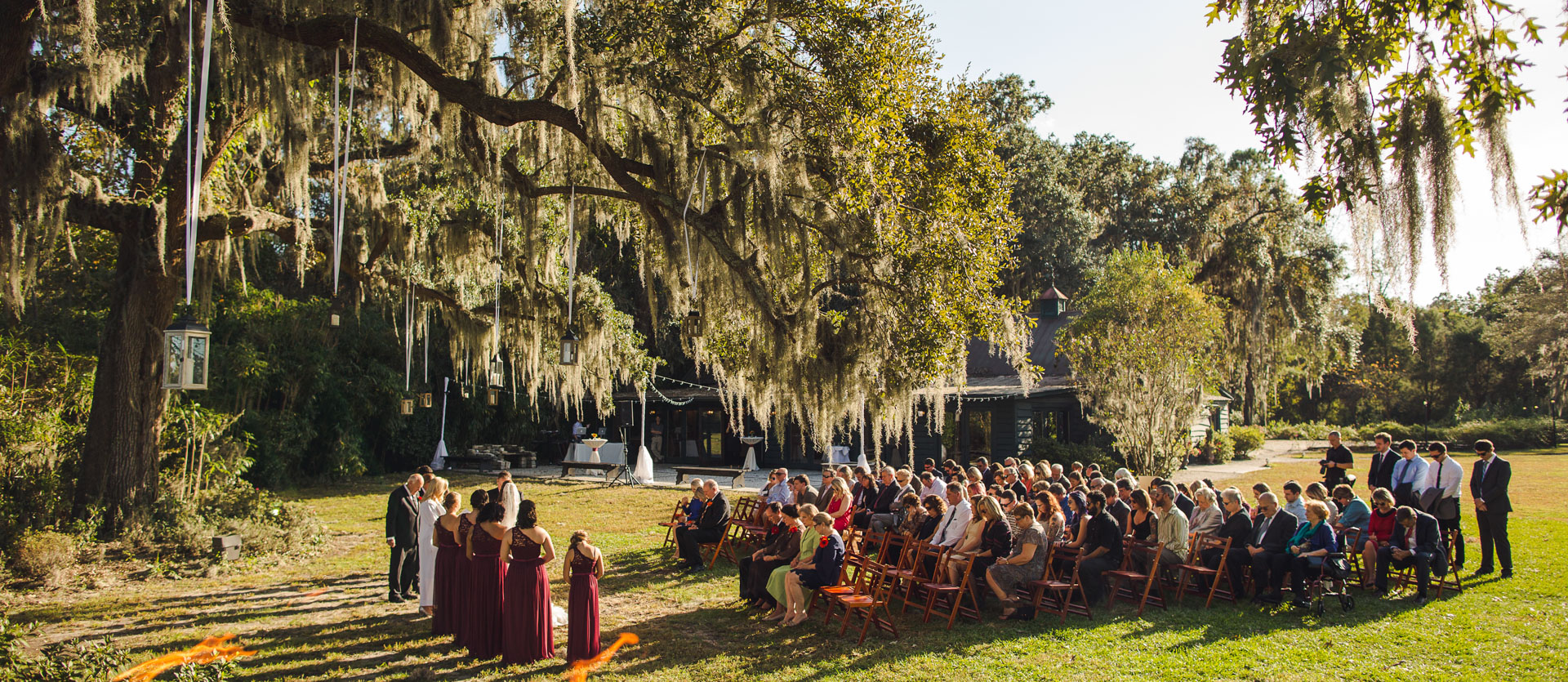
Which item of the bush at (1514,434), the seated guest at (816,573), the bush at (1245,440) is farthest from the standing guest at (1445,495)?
the bush at (1514,434)

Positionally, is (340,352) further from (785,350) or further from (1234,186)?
(1234,186)

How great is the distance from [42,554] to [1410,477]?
13.9m

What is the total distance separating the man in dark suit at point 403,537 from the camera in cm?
811

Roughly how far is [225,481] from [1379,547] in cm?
1377

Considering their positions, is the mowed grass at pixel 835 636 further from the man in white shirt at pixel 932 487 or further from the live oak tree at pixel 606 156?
the live oak tree at pixel 606 156

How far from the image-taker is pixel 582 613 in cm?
620

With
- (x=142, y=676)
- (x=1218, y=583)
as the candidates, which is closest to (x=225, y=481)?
(x=142, y=676)

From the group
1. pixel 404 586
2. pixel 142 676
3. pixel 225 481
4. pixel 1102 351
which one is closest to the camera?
pixel 142 676

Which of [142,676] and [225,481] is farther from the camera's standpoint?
[225,481]

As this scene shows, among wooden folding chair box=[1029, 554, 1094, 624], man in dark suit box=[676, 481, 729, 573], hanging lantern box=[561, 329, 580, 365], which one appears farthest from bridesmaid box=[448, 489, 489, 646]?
hanging lantern box=[561, 329, 580, 365]

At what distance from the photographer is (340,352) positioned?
66.0 ft

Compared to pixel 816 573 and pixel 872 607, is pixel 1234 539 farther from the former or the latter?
pixel 816 573

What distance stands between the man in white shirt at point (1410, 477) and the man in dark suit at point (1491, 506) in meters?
0.47

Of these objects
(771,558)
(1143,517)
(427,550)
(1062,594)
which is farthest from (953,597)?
(427,550)
